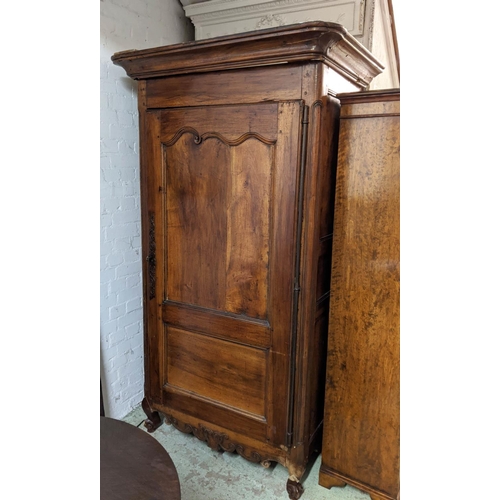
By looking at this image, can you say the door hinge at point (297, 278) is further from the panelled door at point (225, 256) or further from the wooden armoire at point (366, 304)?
the wooden armoire at point (366, 304)

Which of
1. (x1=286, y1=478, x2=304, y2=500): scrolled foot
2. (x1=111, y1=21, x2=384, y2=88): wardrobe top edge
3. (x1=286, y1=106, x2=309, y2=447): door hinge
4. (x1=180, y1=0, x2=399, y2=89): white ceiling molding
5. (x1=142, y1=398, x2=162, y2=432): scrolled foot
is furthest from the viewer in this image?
(x1=142, y1=398, x2=162, y2=432): scrolled foot

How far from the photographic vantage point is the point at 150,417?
6.66 ft

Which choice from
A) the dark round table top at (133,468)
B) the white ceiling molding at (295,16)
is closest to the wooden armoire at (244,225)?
the white ceiling molding at (295,16)

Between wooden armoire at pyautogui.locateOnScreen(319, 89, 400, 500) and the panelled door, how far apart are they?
206 millimetres

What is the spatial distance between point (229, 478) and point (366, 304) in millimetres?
984

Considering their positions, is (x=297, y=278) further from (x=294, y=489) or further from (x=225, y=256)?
(x=294, y=489)

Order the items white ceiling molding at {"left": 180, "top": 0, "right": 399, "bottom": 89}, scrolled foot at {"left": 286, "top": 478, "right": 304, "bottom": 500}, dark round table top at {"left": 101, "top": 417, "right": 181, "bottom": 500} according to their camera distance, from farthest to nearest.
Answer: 1. white ceiling molding at {"left": 180, "top": 0, "right": 399, "bottom": 89}
2. scrolled foot at {"left": 286, "top": 478, "right": 304, "bottom": 500}
3. dark round table top at {"left": 101, "top": 417, "right": 181, "bottom": 500}

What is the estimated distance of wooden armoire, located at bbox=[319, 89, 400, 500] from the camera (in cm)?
141

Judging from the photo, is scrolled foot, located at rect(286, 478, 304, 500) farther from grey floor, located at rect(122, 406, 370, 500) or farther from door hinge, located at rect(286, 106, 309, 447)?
door hinge, located at rect(286, 106, 309, 447)

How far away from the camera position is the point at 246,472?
5.85ft

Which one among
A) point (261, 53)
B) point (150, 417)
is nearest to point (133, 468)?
point (150, 417)

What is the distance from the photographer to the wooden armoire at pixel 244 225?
1413 millimetres

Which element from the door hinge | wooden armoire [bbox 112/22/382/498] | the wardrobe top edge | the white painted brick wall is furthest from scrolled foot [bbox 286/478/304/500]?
the wardrobe top edge
